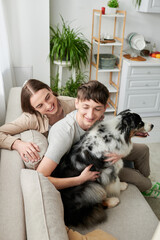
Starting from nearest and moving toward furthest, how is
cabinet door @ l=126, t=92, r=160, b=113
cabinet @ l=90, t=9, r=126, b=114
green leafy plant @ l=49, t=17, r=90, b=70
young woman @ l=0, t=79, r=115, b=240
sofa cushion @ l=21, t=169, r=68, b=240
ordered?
sofa cushion @ l=21, t=169, r=68, b=240, young woman @ l=0, t=79, r=115, b=240, green leafy plant @ l=49, t=17, r=90, b=70, cabinet @ l=90, t=9, r=126, b=114, cabinet door @ l=126, t=92, r=160, b=113

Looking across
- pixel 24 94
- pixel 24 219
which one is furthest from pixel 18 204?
pixel 24 94

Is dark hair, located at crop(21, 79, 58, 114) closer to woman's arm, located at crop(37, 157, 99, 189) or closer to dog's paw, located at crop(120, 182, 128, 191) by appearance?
woman's arm, located at crop(37, 157, 99, 189)

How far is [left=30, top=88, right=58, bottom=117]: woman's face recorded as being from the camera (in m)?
1.54

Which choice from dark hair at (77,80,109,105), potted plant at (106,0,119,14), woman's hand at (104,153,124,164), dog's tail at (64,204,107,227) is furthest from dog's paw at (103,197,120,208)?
potted plant at (106,0,119,14)

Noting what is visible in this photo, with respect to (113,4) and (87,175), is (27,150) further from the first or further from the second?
(113,4)

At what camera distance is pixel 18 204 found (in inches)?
39.1

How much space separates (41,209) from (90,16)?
3191mm

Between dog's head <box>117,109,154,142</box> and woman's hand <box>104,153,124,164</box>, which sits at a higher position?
dog's head <box>117,109,154,142</box>

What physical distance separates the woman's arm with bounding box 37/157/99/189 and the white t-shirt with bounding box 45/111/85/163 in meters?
0.04

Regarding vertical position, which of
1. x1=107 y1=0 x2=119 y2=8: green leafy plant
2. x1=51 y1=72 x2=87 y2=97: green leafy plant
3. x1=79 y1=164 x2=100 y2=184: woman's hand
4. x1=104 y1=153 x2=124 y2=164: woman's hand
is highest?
x1=107 y1=0 x2=119 y2=8: green leafy plant

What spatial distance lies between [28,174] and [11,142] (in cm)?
36

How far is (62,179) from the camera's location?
128cm

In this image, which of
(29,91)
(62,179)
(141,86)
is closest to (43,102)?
(29,91)

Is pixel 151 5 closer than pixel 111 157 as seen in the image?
No
